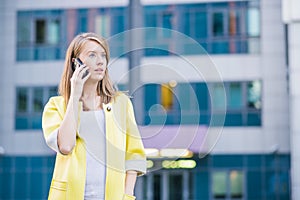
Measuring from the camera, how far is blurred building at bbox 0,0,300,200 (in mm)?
14586

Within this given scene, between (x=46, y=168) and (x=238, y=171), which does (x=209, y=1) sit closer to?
(x=238, y=171)

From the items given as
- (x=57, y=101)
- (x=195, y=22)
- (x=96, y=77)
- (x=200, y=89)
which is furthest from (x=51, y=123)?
(x=195, y=22)

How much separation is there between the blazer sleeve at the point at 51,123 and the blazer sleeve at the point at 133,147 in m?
0.21

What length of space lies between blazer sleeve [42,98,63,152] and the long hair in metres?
0.05

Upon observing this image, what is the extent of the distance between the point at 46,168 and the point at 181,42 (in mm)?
12321

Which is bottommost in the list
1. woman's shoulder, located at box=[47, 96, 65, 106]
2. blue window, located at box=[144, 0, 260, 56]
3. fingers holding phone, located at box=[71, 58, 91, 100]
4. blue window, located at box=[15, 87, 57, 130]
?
woman's shoulder, located at box=[47, 96, 65, 106]

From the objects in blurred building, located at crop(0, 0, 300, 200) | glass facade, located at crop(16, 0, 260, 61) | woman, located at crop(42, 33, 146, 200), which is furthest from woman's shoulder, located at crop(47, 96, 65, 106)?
glass facade, located at crop(16, 0, 260, 61)

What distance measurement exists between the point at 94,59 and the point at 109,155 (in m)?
0.29

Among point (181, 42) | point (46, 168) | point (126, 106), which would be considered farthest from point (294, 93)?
point (126, 106)

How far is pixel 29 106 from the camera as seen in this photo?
1550 centimetres

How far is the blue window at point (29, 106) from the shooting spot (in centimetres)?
1541

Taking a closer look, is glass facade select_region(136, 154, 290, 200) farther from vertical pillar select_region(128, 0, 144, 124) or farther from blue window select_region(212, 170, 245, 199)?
vertical pillar select_region(128, 0, 144, 124)

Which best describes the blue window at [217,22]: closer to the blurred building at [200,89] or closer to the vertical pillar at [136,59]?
the blurred building at [200,89]

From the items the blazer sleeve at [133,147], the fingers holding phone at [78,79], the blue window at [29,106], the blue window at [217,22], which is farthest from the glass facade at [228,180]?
the fingers holding phone at [78,79]
